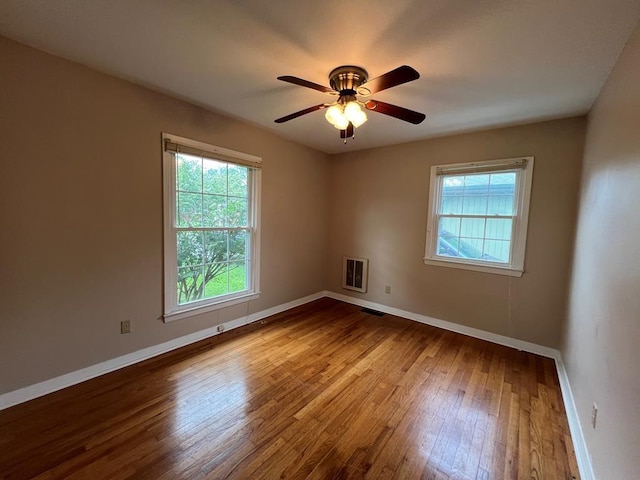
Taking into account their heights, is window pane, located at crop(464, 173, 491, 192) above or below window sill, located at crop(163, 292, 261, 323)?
above

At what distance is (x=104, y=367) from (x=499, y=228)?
13.5ft

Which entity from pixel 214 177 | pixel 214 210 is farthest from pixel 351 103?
pixel 214 210

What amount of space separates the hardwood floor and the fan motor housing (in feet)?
7.54

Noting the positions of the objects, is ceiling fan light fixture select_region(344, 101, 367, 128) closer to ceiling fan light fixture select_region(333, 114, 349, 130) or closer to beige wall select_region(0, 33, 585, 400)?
ceiling fan light fixture select_region(333, 114, 349, 130)

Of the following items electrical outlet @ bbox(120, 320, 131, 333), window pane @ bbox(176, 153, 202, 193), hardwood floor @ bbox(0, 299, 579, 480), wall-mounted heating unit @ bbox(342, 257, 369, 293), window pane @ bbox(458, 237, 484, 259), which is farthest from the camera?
wall-mounted heating unit @ bbox(342, 257, 369, 293)

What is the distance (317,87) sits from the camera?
1.73 m

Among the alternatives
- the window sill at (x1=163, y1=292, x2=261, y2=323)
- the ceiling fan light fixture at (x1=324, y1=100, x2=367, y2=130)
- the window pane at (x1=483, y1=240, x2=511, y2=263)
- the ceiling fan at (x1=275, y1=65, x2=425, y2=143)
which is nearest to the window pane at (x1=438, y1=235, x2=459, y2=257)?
the window pane at (x1=483, y1=240, x2=511, y2=263)

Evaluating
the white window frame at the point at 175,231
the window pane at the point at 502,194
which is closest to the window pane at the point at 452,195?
the window pane at the point at 502,194

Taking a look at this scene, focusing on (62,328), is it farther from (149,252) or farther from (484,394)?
(484,394)

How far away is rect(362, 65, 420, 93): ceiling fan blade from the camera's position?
1420 millimetres

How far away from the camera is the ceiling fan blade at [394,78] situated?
1.42 meters

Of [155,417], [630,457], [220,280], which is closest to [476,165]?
[630,457]

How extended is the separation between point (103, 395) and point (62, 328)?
59 cm

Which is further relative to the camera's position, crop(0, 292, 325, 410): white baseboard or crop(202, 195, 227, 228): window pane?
crop(202, 195, 227, 228): window pane
